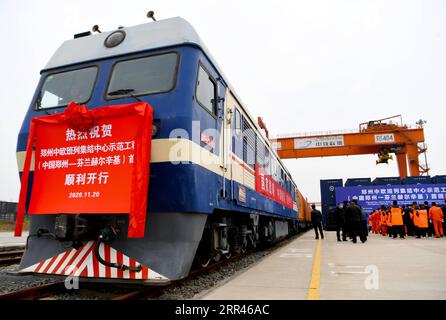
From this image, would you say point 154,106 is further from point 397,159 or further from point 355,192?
point 397,159

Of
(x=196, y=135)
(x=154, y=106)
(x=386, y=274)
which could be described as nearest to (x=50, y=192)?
(x=154, y=106)

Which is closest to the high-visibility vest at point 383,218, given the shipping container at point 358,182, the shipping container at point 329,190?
the shipping container at point 358,182

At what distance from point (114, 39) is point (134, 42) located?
398 millimetres

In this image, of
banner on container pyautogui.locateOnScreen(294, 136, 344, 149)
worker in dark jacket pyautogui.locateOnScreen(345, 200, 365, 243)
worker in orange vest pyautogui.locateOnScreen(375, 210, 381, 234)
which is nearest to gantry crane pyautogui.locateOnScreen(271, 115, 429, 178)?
banner on container pyautogui.locateOnScreen(294, 136, 344, 149)

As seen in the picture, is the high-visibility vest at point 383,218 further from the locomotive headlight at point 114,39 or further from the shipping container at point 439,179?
the locomotive headlight at point 114,39

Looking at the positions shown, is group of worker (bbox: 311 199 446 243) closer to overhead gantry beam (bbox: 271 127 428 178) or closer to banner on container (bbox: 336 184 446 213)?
banner on container (bbox: 336 184 446 213)

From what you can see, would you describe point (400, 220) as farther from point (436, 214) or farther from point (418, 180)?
point (418, 180)

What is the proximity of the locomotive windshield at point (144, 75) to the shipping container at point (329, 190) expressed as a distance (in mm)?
21647

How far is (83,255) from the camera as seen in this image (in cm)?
430

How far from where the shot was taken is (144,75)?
15.8 feet

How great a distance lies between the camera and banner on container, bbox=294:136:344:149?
78.6ft

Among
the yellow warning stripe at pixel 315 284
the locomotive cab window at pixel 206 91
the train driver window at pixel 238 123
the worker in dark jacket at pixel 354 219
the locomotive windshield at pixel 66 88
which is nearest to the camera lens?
the yellow warning stripe at pixel 315 284

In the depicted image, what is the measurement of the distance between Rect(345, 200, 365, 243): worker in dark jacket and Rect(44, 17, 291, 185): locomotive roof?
8.62 meters

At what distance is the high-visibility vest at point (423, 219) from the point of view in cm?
1501
